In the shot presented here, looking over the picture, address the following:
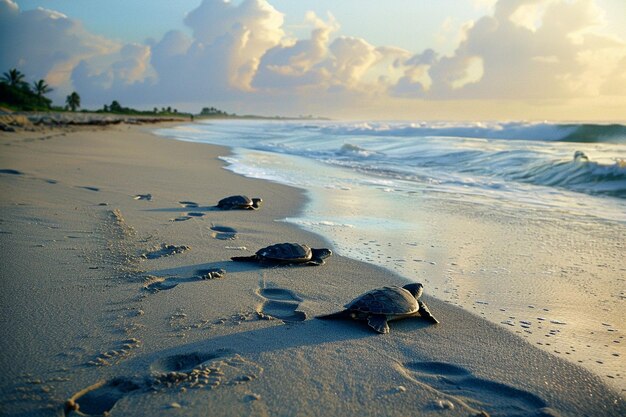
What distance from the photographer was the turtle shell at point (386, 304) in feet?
9.05

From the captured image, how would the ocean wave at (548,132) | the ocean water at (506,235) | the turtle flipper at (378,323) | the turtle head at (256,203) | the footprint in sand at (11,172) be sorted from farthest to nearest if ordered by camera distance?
the ocean wave at (548,132)
the footprint in sand at (11,172)
the turtle head at (256,203)
the ocean water at (506,235)
the turtle flipper at (378,323)

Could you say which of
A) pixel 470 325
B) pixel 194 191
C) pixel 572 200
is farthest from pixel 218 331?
pixel 572 200

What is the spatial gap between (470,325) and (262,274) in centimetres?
158

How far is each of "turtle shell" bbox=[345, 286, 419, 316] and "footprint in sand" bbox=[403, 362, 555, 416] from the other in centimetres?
45

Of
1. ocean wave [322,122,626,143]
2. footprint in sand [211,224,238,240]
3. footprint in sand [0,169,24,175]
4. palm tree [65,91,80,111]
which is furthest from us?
palm tree [65,91,80,111]

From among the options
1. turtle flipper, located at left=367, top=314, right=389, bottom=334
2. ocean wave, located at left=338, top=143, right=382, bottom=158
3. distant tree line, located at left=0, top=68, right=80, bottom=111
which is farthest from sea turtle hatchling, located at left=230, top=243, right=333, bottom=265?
distant tree line, located at left=0, top=68, right=80, bottom=111

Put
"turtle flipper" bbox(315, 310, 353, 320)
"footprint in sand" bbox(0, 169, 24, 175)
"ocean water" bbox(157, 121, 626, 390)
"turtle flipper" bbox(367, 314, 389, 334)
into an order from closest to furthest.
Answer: "turtle flipper" bbox(367, 314, 389, 334) → "turtle flipper" bbox(315, 310, 353, 320) → "ocean water" bbox(157, 121, 626, 390) → "footprint in sand" bbox(0, 169, 24, 175)

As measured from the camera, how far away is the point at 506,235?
5.19 meters

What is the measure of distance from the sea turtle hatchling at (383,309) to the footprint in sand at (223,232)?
6.94ft

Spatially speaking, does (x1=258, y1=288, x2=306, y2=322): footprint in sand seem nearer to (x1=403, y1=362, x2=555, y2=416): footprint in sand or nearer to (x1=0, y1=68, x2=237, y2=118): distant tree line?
(x1=403, y1=362, x2=555, y2=416): footprint in sand

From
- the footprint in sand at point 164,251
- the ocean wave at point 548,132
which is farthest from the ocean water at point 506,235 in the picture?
the ocean wave at point 548,132

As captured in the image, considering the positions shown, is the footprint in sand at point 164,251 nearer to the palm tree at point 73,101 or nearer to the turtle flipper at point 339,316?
the turtle flipper at point 339,316

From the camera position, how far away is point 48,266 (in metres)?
3.29

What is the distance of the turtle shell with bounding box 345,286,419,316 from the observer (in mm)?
2758
